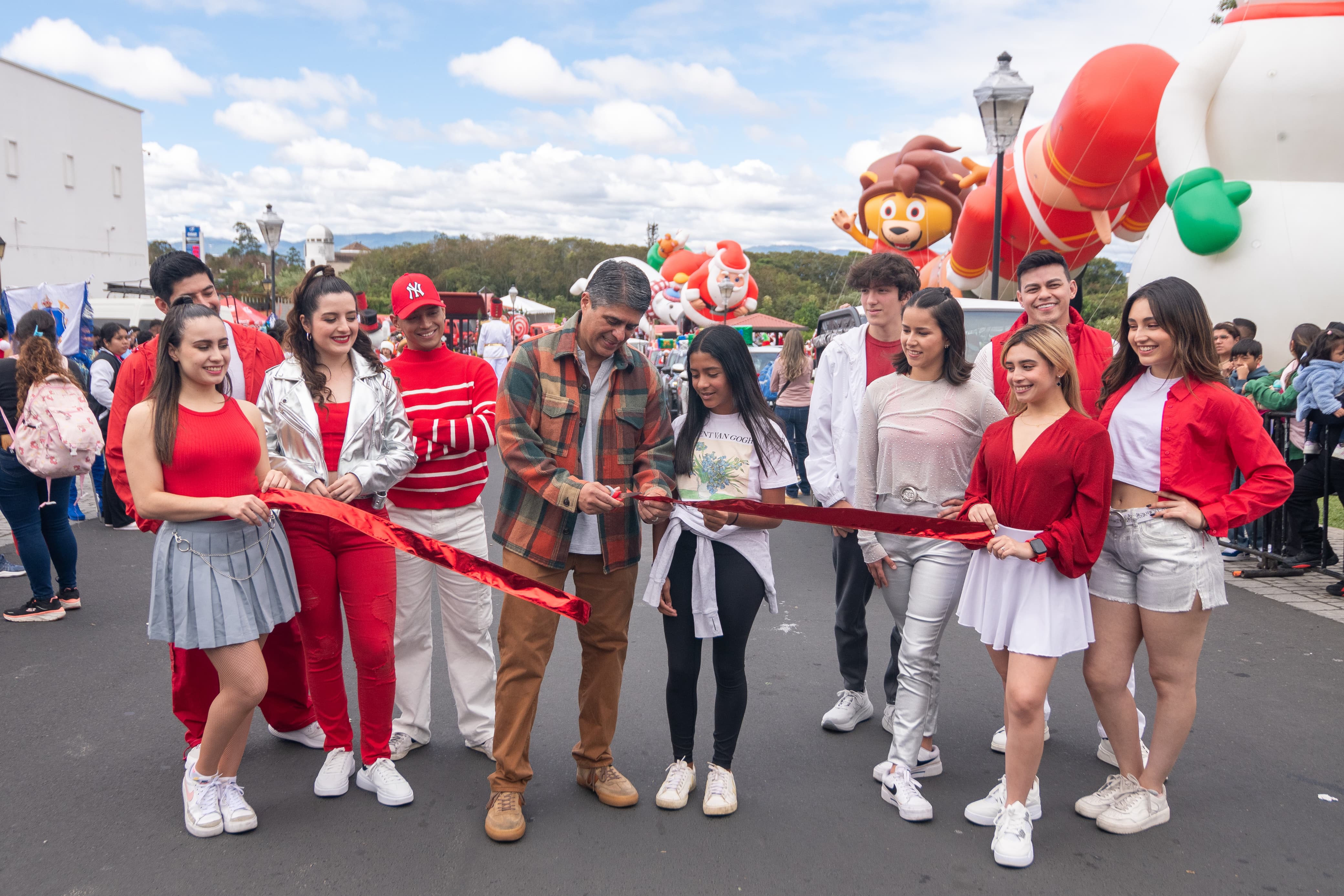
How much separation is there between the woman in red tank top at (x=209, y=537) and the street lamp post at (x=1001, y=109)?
9.75 meters

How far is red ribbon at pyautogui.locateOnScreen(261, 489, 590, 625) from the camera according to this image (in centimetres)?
315

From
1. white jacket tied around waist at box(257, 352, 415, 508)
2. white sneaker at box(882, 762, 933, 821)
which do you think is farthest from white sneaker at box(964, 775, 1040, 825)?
white jacket tied around waist at box(257, 352, 415, 508)

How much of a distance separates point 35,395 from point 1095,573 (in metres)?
6.17

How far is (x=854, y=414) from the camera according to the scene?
13.4ft

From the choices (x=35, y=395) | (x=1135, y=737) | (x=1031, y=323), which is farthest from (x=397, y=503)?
(x=35, y=395)

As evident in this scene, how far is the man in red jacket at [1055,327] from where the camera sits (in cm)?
368

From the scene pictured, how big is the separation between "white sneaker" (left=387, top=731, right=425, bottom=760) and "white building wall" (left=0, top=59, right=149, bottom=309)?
41681mm

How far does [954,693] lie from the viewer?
4.61 m

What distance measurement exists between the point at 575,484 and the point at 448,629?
1250mm

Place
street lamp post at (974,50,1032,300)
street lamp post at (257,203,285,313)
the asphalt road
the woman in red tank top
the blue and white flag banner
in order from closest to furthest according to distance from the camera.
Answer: the asphalt road < the woman in red tank top < street lamp post at (974,50,1032,300) < the blue and white flag banner < street lamp post at (257,203,285,313)

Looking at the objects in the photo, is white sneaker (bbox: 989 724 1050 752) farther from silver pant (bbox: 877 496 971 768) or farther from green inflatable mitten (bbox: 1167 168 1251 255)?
green inflatable mitten (bbox: 1167 168 1251 255)

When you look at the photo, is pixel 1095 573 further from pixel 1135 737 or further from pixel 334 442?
pixel 334 442

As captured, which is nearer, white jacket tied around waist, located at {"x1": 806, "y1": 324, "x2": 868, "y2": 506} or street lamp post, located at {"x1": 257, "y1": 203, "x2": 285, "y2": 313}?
white jacket tied around waist, located at {"x1": 806, "y1": 324, "x2": 868, "y2": 506}

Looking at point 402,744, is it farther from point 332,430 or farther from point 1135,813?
point 1135,813
